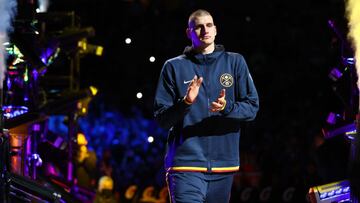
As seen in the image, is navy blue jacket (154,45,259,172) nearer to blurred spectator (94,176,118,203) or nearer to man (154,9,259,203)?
man (154,9,259,203)

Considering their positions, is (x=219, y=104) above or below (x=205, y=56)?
below

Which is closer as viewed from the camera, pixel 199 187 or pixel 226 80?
pixel 199 187

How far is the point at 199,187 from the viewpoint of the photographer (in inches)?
278

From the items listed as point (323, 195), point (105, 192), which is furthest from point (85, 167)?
point (323, 195)

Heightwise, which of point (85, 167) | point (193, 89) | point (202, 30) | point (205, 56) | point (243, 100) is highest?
point (202, 30)

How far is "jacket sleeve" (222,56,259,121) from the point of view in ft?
23.2

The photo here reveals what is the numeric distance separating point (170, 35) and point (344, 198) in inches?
530

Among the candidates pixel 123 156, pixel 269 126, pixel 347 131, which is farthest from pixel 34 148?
pixel 269 126

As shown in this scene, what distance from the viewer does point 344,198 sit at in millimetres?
8031

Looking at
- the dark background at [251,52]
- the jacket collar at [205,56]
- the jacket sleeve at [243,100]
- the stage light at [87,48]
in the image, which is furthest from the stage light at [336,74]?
the dark background at [251,52]

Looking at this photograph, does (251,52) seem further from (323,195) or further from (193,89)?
(193,89)

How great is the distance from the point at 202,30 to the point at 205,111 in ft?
2.33

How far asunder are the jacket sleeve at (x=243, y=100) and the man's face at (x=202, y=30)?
1.21 ft

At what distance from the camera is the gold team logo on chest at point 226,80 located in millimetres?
7301
